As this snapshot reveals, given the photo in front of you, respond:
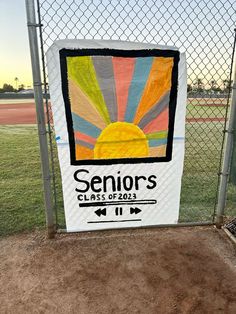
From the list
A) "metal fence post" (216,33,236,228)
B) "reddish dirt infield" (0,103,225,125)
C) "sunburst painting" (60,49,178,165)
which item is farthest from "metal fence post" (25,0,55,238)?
"reddish dirt infield" (0,103,225,125)

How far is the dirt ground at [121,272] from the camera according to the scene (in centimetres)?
249

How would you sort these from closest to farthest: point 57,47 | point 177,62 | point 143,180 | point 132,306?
1. point 132,306
2. point 57,47
3. point 177,62
4. point 143,180

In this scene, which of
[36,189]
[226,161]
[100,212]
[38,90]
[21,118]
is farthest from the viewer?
[21,118]

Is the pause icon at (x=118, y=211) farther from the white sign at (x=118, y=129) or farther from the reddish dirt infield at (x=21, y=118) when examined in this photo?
the reddish dirt infield at (x=21, y=118)

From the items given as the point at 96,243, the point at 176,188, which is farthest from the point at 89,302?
Answer: the point at 176,188

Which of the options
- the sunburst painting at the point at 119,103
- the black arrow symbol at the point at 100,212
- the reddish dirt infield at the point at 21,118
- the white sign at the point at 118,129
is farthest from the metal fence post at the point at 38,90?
the reddish dirt infield at the point at 21,118

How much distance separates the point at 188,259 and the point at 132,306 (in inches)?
34.5

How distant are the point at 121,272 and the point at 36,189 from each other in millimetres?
2550

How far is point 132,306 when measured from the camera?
2.46m

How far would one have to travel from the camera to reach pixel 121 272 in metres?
2.86

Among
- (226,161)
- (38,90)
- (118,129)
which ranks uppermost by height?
(38,90)

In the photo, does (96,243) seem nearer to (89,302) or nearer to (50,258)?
(50,258)

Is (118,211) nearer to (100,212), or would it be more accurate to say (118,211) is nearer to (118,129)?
(100,212)

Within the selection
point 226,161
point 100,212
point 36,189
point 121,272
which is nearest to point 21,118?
point 36,189
